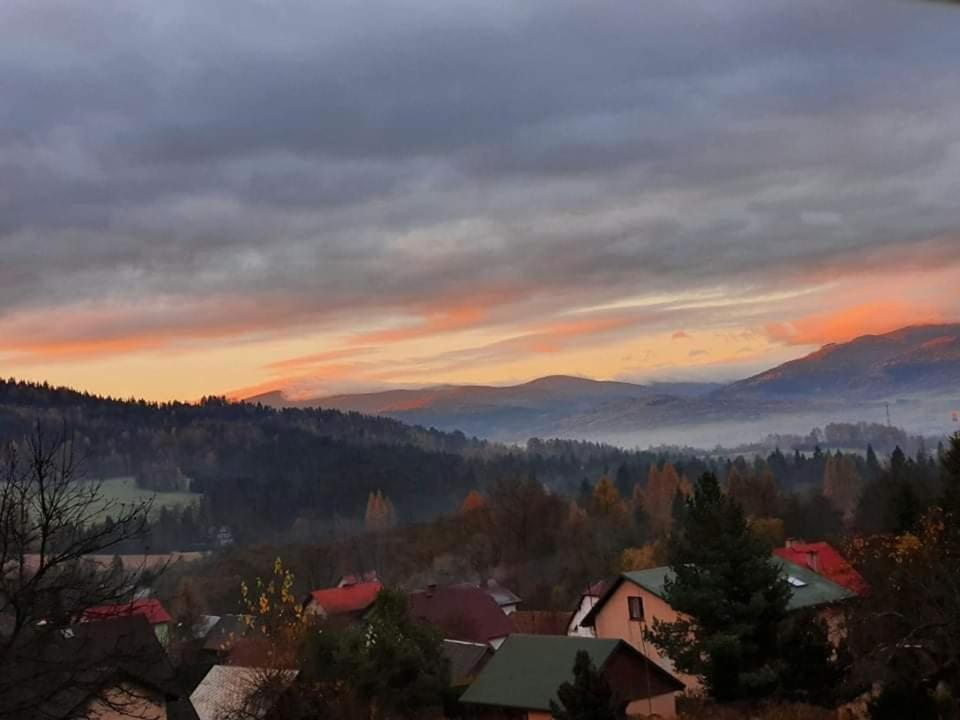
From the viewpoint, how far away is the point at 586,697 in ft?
84.4

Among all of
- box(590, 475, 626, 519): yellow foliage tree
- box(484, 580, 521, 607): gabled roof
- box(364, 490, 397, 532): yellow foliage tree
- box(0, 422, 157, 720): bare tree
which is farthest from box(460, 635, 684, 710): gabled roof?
box(364, 490, 397, 532): yellow foliage tree

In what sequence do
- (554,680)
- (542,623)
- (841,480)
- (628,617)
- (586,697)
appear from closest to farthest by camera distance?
Result: (586,697) → (554,680) → (628,617) → (542,623) → (841,480)

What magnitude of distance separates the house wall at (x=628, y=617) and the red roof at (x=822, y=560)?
281 inches

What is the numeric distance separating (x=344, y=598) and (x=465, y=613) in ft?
29.1

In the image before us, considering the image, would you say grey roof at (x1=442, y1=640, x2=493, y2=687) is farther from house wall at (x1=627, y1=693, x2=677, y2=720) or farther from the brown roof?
the brown roof

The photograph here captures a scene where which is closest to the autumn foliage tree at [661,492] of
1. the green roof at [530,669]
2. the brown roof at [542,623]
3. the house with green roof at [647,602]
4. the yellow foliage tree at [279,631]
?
the brown roof at [542,623]

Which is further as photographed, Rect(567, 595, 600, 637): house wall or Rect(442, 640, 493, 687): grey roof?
Rect(567, 595, 600, 637): house wall

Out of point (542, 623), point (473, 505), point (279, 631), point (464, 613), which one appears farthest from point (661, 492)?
point (279, 631)

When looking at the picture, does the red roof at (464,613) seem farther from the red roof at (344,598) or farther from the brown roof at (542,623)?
the red roof at (344,598)

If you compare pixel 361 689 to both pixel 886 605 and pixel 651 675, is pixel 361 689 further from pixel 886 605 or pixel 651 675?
pixel 886 605

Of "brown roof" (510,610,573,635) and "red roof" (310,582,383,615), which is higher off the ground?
"red roof" (310,582,383,615)

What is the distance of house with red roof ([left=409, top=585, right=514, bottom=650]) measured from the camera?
2203 inches

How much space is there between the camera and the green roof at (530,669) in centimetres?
3212

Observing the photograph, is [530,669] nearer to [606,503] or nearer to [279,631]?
[279,631]
